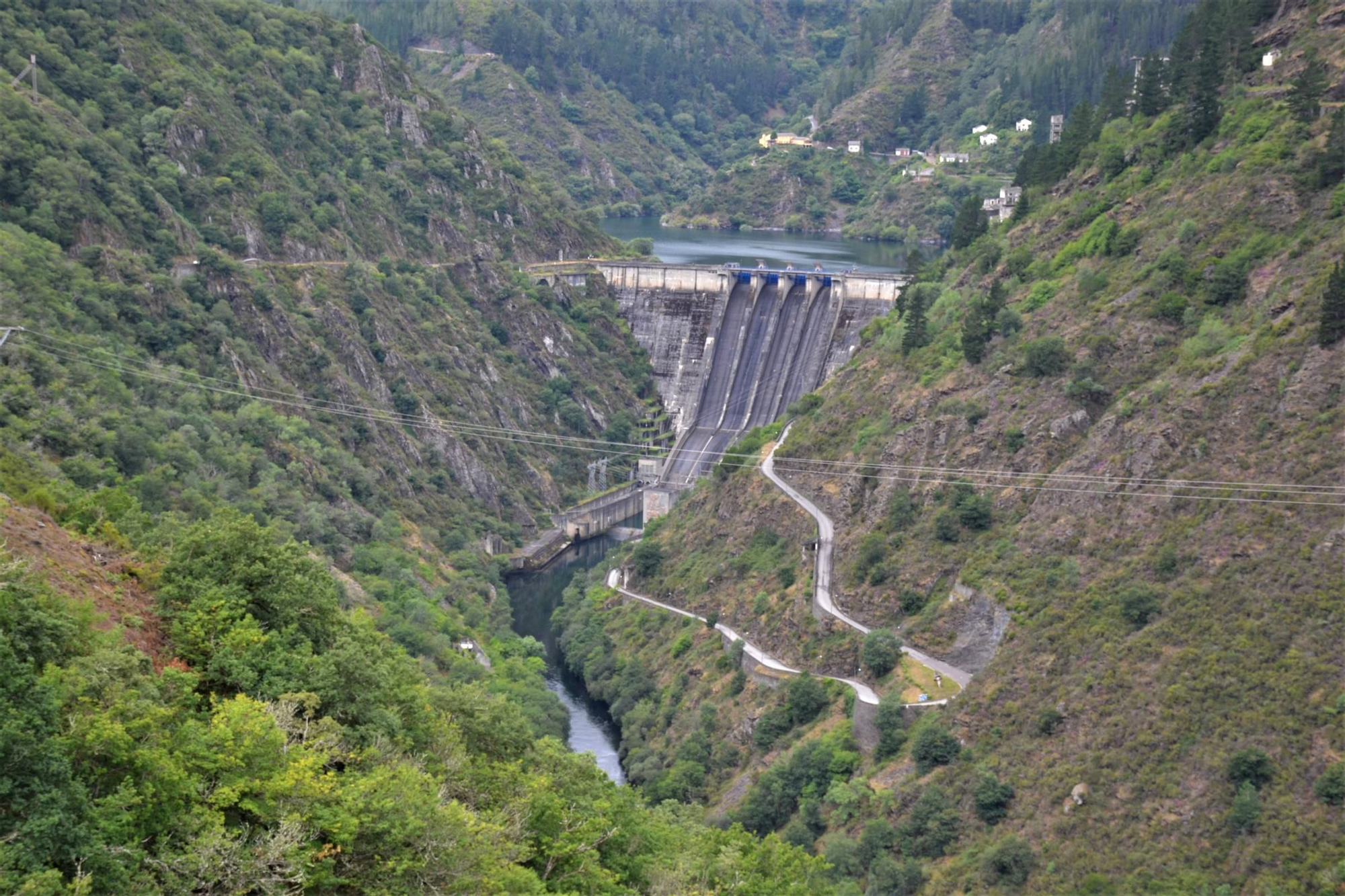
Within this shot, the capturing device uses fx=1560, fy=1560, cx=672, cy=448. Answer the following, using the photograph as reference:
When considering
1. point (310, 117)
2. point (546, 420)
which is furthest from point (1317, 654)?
point (310, 117)

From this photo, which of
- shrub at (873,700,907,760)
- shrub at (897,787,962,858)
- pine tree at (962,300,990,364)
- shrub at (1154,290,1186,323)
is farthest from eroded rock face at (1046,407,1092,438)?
shrub at (897,787,962,858)

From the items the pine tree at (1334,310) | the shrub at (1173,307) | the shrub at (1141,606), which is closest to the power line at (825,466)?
the shrub at (1141,606)

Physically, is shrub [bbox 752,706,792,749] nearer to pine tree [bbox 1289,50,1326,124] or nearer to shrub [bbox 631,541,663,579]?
shrub [bbox 631,541,663,579]

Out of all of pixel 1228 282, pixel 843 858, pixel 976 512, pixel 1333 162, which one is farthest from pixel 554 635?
pixel 1333 162

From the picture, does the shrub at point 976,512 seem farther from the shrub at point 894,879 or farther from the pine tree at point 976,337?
the shrub at point 894,879

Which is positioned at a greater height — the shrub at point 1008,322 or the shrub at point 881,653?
the shrub at point 1008,322

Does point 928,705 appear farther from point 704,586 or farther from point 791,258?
point 791,258

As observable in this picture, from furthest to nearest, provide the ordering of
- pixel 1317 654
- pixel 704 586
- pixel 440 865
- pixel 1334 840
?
pixel 704 586, pixel 1317 654, pixel 1334 840, pixel 440 865
